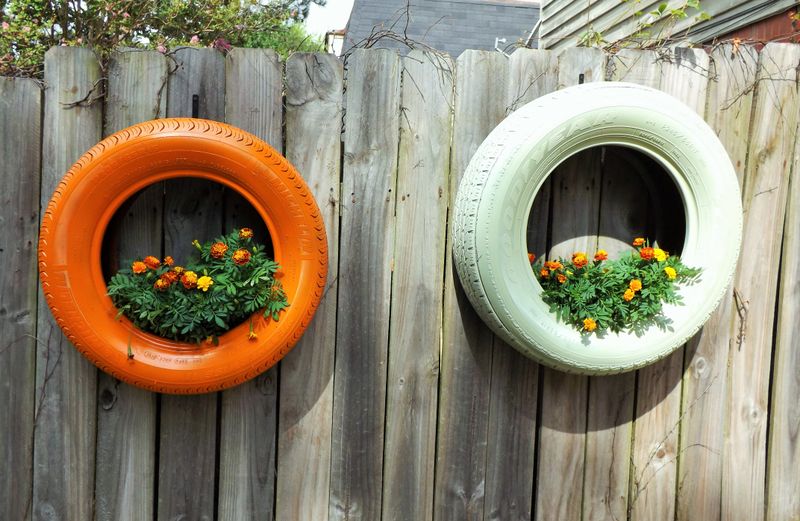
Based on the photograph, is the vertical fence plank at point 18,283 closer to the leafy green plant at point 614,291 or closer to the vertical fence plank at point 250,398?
the vertical fence plank at point 250,398

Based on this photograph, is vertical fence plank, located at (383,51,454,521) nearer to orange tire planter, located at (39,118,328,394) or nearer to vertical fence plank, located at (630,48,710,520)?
orange tire planter, located at (39,118,328,394)

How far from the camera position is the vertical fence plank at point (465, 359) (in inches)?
69.2

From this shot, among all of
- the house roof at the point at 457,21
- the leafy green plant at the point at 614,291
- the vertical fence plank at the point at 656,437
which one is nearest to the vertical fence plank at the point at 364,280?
the leafy green plant at the point at 614,291

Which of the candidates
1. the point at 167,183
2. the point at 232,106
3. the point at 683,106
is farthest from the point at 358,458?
the point at 683,106

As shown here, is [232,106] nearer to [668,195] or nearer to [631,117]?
[631,117]

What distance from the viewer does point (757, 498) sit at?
1982mm

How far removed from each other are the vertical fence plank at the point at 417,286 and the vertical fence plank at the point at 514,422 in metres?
A: 0.20

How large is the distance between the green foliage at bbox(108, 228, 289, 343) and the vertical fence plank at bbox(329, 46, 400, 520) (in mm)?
276

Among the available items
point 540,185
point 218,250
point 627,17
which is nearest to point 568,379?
point 540,185

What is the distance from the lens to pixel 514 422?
72.9 inches

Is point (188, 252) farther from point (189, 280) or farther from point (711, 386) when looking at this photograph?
point (711, 386)

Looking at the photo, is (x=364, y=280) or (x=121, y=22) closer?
(x=364, y=280)

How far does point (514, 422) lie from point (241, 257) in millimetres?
1005

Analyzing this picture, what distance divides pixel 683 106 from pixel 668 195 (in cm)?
28
